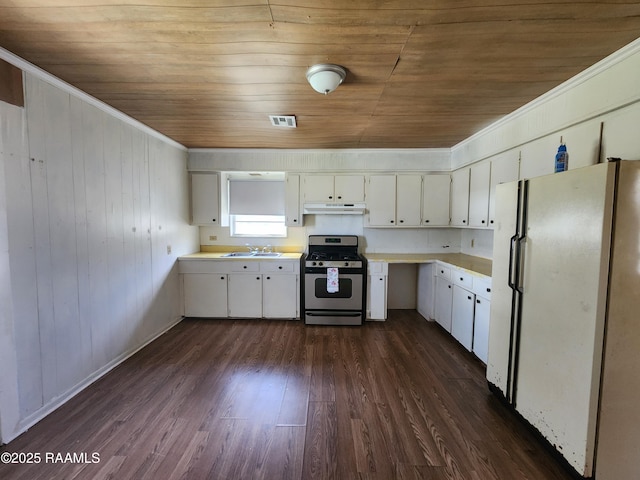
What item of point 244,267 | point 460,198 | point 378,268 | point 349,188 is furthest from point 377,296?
point 244,267

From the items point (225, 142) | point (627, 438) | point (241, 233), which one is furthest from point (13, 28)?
point (627, 438)

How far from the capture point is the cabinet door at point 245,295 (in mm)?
3641

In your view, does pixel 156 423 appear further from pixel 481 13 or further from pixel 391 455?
pixel 481 13

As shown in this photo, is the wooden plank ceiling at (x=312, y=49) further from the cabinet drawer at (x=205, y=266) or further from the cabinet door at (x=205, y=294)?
the cabinet door at (x=205, y=294)

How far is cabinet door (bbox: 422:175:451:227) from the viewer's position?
3803 millimetres

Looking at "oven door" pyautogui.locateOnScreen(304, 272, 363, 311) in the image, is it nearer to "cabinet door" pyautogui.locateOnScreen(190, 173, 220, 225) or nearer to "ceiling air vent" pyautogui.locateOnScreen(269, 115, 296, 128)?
"cabinet door" pyautogui.locateOnScreen(190, 173, 220, 225)

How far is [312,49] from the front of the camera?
5.16 feet

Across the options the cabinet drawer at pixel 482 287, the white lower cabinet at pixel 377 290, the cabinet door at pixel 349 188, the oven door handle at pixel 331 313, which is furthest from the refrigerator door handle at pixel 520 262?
the cabinet door at pixel 349 188

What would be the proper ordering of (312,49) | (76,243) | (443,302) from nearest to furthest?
1. (312,49)
2. (76,243)
3. (443,302)

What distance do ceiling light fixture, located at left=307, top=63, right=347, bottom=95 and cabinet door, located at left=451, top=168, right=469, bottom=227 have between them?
2.39m

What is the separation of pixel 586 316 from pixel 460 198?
245 cm

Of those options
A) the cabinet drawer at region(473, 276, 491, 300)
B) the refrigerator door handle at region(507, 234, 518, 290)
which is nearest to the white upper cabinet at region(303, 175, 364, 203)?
the cabinet drawer at region(473, 276, 491, 300)

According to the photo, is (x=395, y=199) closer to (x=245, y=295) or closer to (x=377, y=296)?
(x=377, y=296)

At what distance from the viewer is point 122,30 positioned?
1422 mm
